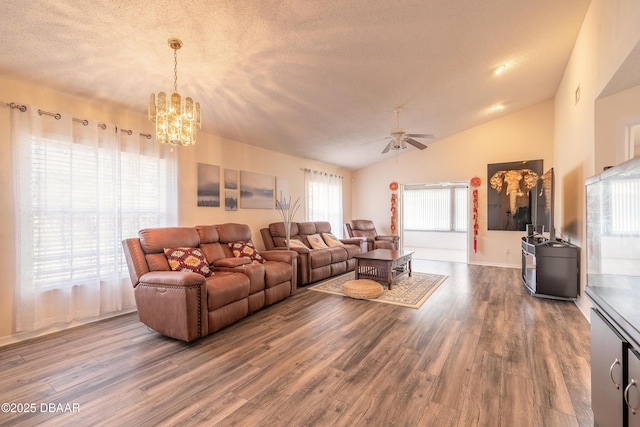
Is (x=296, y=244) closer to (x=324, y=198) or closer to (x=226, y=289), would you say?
(x=226, y=289)

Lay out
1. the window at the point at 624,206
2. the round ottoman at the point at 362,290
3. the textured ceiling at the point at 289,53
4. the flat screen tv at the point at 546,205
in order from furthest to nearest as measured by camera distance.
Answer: the flat screen tv at the point at 546,205
the round ottoman at the point at 362,290
the textured ceiling at the point at 289,53
the window at the point at 624,206

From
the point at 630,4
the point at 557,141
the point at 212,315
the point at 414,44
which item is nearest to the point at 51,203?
the point at 212,315

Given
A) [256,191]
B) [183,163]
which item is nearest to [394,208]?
[256,191]

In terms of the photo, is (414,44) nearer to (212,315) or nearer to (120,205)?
(212,315)

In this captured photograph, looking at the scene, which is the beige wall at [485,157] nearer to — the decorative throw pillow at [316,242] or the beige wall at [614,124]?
the decorative throw pillow at [316,242]

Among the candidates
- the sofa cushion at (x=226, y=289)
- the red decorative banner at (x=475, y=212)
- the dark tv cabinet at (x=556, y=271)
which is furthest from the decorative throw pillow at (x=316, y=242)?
the red decorative banner at (x=475, y=212)

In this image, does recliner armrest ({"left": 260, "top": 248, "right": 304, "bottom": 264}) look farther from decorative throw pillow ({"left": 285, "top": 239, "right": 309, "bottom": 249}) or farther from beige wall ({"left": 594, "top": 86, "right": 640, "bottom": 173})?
beige wall ({"left": 594, "top": 86, "right": 640, "bottom": 173})

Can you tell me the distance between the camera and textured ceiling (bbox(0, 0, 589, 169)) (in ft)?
6.96

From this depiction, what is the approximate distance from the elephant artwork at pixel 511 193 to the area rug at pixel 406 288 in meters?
2.25

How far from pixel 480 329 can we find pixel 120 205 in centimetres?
426

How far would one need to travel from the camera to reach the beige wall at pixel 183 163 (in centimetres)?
262

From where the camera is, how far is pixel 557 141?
528 cm

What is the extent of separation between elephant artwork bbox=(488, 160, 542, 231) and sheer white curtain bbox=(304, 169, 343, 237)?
3.65 m

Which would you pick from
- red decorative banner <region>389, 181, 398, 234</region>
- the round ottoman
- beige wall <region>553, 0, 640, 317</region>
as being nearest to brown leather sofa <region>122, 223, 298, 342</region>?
the round ottoman
